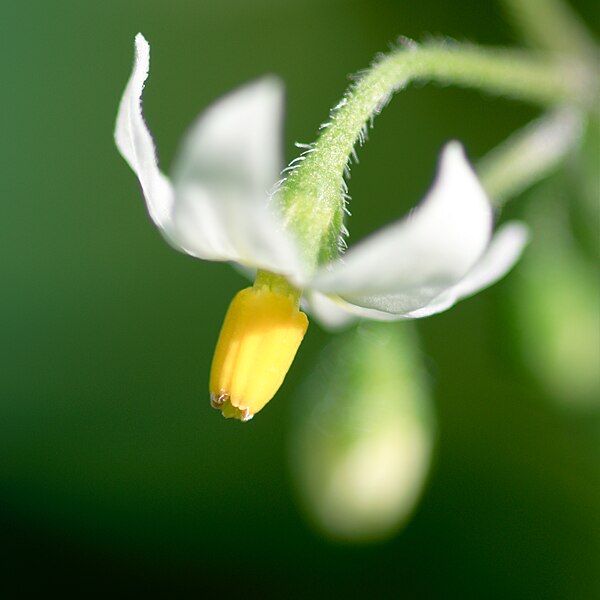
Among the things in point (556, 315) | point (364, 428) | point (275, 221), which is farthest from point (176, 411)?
point (275, 221)

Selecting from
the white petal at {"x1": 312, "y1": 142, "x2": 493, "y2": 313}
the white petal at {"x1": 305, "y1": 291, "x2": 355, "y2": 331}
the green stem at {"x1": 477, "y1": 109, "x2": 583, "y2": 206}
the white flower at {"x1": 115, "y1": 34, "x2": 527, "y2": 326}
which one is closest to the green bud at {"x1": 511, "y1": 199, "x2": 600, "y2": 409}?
the green stem at {"x1": 477, "y1": 109, "x2": 583, "y2": 206}

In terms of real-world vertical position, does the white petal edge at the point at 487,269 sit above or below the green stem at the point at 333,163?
below

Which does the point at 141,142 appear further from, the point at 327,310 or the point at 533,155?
the point at 533,155

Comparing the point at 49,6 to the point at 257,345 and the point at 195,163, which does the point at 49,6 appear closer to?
the point at 257,345

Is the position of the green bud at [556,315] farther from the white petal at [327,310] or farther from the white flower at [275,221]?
the white flower at [275,221]

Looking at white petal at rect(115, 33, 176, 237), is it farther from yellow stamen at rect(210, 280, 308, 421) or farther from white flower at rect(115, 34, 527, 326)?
yellow stamen at rect(210, 280, 308, 421)

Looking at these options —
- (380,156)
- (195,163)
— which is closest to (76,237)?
(380,156)

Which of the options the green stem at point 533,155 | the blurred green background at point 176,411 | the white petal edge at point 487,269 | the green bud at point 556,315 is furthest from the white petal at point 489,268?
the blurred green background at point 176,411
